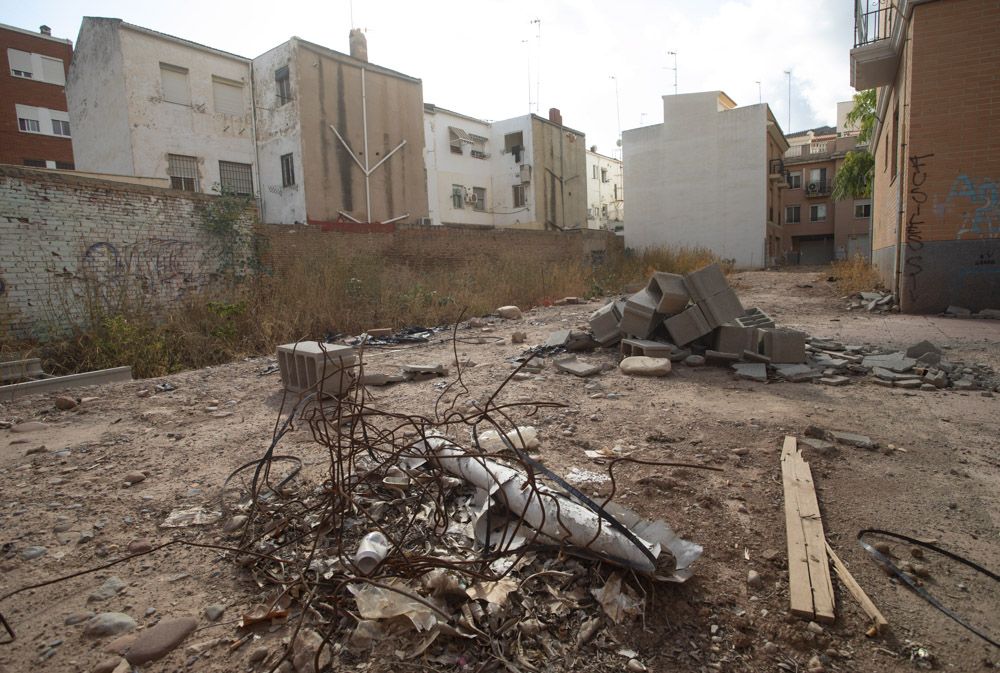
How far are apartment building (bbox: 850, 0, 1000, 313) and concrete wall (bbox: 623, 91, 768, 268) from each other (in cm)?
1633

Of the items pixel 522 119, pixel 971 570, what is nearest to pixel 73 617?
pixel 971 570

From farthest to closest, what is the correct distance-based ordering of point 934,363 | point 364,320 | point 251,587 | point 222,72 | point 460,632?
point 222,72 → point 364,320 → point 934,363 → point 251,587 → point 460,632

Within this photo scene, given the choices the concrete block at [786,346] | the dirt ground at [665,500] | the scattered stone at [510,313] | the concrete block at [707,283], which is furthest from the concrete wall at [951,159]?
the scattered stone at [510,313]

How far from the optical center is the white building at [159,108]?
16.0m

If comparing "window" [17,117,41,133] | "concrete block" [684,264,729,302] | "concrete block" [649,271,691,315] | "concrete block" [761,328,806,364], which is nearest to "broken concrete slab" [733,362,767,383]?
"concrete block" [761,328,806,364]

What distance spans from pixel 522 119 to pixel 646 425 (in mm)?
26674

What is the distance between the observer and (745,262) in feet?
79.2

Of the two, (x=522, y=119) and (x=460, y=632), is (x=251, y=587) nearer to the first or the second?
(x=460, y=632)

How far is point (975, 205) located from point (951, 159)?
781 mm

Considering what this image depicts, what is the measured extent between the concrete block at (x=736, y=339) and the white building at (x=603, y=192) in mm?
33132

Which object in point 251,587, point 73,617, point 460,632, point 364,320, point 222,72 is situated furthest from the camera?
point 222,72

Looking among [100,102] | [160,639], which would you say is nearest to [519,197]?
[100,102]

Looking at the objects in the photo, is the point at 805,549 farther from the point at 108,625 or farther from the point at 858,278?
the point at 858,278

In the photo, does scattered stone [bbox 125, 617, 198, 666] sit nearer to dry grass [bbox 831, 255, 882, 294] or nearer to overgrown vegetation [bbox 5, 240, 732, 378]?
overgrown vegetation [bbox 5, 240, 732, 378]
